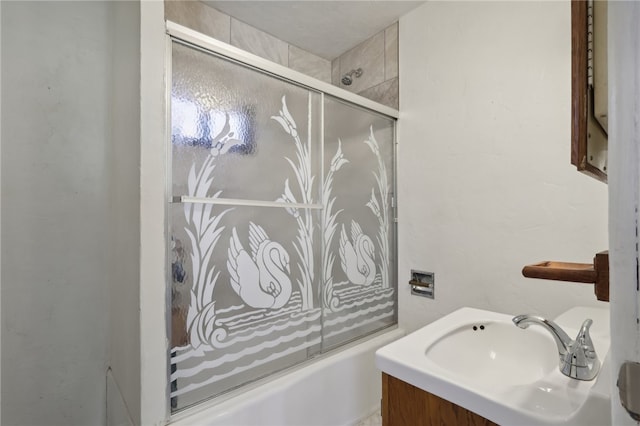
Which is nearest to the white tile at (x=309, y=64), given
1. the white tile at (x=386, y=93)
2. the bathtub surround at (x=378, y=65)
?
the bathtub surround at (x=378, y=65)

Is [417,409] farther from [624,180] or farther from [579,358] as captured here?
[624,180]

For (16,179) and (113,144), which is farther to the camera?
(113,144)

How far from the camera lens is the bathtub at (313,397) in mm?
1100

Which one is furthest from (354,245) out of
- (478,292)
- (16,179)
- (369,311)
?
(16,179)

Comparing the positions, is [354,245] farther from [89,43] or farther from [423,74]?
[89,43]

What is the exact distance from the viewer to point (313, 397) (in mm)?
1358

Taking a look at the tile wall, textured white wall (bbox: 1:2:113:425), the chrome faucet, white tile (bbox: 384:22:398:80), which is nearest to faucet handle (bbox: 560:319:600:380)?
the chrome faucet

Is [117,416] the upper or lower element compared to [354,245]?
lower

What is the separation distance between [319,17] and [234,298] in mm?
1685

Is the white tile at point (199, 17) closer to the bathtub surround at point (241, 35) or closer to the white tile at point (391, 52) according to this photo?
the bathtub surround at point (241, 35)

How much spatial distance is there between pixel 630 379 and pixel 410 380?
1.66 feet

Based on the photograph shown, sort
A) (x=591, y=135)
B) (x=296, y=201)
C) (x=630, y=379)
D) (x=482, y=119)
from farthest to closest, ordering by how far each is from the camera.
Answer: (x=482, y=119) → (x=296, y=201) → (x=591, y=135) → (x=630, y=379)

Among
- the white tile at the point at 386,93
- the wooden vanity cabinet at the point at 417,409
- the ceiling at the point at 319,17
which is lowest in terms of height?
the wooden vanity cabinet at the point at 417,409

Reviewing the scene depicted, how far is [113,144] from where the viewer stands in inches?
55.6
